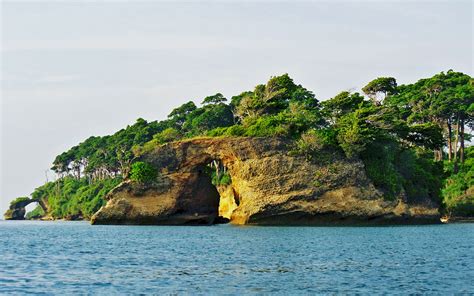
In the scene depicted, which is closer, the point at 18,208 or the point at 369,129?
the point at 369,129

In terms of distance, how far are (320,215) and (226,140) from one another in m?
12.6

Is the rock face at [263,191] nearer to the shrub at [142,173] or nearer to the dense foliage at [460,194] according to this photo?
the shrub at [142,173]

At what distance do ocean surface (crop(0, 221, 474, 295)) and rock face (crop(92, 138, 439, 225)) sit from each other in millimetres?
16000

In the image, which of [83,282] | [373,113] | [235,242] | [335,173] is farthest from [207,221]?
[83,282]

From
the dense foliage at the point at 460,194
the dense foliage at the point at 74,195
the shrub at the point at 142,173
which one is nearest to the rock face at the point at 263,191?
the shrub at the point at 142,173

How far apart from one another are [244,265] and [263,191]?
3591 cm

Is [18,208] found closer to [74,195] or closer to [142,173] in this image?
[74,195]

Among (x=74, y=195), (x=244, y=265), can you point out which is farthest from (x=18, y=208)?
(x=244, y=265)

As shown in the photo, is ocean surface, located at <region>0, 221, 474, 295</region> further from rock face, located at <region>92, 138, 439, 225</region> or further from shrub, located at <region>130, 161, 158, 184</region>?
shrub, located at <region>130, 161, 158, 184</region>

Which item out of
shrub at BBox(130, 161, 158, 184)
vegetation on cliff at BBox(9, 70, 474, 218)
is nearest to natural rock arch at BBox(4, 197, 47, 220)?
vegetation on cliff at BBox(9, 70, 474, 218)

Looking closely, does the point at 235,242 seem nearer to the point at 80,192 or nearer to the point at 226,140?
the point at 226,140

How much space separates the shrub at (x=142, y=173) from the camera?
7400 cm

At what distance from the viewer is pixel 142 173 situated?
74062mm

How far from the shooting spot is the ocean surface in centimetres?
2594
